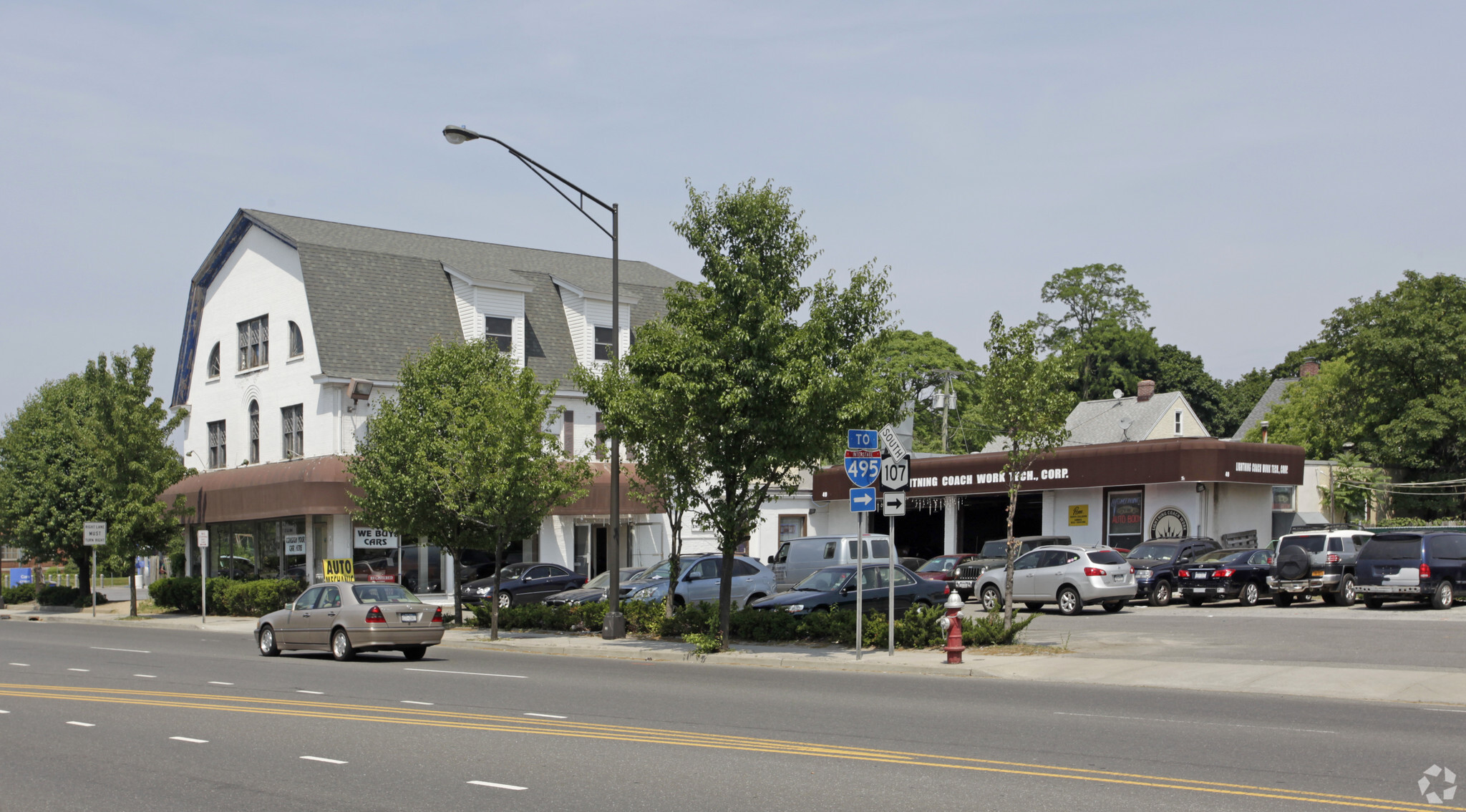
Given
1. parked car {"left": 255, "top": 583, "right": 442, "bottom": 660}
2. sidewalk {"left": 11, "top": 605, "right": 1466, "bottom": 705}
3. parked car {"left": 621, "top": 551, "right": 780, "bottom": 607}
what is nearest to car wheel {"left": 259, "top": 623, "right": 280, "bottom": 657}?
parked car {"left": 255, "top": 583, "right": 442, "bottom": 660}

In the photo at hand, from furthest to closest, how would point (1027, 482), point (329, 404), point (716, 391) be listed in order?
point (1027, 482) → point (329, 404) → point (716, 391)

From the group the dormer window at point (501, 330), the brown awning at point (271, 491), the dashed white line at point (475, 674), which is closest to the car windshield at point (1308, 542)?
the dashed white line at point (475, 674)

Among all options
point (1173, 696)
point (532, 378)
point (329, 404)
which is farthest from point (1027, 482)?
point (1173, 696)

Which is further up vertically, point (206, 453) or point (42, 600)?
point (206, 453)

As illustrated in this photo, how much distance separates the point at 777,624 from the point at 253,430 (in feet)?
85.9

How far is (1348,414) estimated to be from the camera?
56781mm

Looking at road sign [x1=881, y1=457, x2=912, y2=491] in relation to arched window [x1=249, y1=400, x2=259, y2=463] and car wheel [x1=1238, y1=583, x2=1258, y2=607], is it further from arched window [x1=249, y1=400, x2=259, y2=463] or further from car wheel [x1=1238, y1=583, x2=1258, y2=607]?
arched window [x1=249, y1=400, x2=259, y2=463]

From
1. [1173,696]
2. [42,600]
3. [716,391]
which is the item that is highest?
[716,391]

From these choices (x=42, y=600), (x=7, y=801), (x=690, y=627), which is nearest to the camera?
(x=7, y=801)

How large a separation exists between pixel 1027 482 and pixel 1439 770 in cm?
3323

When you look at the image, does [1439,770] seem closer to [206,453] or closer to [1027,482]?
[1027,482]

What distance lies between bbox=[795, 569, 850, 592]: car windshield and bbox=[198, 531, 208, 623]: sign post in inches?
699

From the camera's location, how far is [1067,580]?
92.5 feet

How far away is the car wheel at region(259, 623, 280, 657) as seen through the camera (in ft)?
73.2
